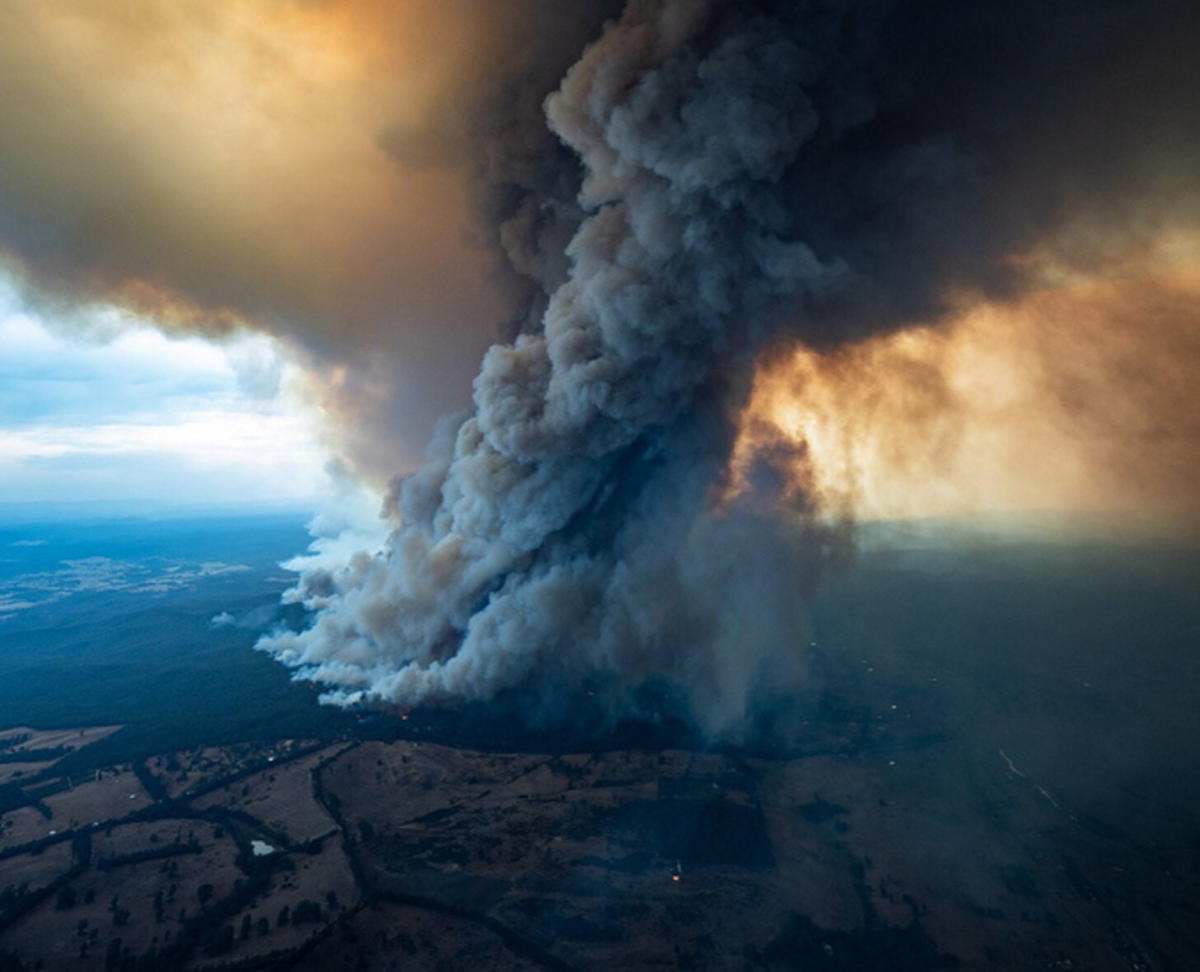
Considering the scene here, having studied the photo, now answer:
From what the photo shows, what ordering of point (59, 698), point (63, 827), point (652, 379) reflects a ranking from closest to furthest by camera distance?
point (63, 827) < point (652, 379) < point (59, 698)

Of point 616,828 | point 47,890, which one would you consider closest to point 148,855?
point 47,890

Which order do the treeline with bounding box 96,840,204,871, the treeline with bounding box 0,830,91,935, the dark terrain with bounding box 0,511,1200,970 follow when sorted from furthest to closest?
the treeline with bounding box 96,840,204,871 → the treeline with bounding box 0,830,91,935 → the dark terrain with bounding box 0,511,1200,970

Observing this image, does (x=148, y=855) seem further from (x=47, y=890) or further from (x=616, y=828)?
(x=616, y=828)

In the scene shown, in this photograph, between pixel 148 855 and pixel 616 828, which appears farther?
pixel 616 828

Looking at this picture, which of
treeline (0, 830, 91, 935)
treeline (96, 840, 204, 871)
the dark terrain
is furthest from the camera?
treeline (96, 840, 204, 871)

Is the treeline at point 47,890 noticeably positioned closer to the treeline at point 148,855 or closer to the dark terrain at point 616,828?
the dark terrain at point 616,828

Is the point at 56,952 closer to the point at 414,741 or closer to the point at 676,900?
the point at 414,741

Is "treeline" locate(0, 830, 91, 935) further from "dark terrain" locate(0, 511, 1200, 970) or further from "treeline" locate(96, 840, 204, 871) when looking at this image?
"treeline" locate(96, 840, 204, 871)

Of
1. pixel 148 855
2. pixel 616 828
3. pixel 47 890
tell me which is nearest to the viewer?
pixel 47 890

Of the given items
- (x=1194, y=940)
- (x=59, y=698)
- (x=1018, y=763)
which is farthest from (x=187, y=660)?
(x=1194, y=940)

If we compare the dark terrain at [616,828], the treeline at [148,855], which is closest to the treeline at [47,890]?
the dark terrain at [616,828]

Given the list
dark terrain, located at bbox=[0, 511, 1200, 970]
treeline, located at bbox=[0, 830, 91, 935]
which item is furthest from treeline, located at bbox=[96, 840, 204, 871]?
treeline, located at bbox=[0, 830, 91, 935]
